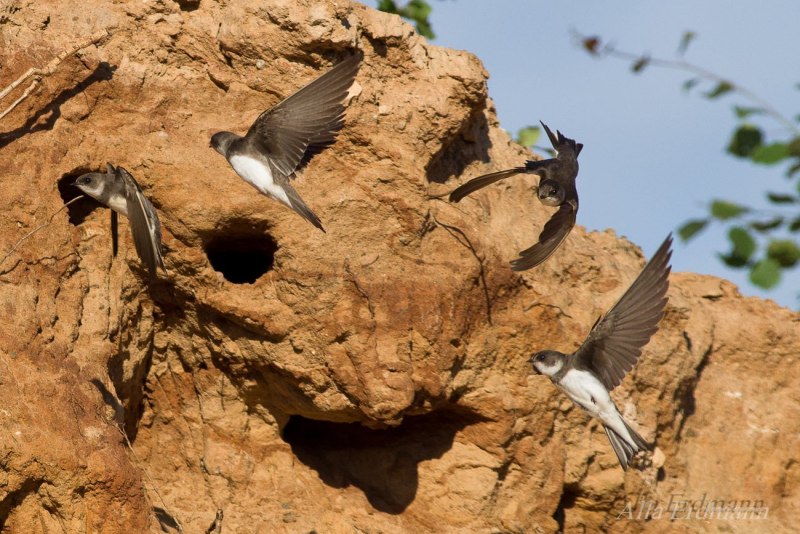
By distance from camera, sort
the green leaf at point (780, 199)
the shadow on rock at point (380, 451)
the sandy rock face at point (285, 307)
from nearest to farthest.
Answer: the green leaf at point (780, 199)
the sandy rock face at point (285, 307)
the shadow on rock at point (380, 451)

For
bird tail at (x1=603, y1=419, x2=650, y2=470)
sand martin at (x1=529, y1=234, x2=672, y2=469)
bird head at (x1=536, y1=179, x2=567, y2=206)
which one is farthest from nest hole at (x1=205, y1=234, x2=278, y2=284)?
bird tail at (x1=603, y1=419, x2=650, y2=470)

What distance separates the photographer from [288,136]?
3986 millimetres

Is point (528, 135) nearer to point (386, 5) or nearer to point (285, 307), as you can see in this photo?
point (386, 5)

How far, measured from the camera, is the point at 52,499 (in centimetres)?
356

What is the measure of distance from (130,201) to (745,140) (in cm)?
300

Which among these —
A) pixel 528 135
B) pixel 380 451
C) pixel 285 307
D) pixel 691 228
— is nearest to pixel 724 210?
pixel 691 228

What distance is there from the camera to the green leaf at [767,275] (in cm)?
103

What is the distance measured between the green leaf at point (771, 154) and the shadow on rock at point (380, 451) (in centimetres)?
364

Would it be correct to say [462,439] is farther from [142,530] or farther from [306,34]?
[306,34]

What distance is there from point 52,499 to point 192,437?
91 centimetres

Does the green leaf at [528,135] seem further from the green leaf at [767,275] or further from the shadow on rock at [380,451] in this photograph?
the green leaf at [767,275]

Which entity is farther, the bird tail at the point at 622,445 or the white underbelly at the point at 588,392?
the bird tail at the point at 622,445

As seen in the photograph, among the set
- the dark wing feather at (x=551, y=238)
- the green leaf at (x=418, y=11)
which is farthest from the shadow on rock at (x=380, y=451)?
the green leaf at (x=418, y=11)

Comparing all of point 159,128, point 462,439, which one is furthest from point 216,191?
point 462,439
